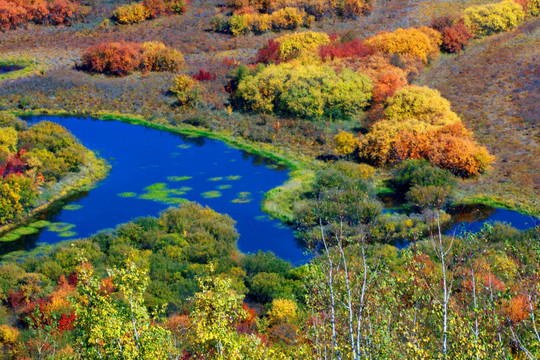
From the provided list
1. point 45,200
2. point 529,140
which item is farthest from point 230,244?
point 529,140

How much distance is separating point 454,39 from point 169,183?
43519 millimetres

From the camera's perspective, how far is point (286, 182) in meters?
45.7

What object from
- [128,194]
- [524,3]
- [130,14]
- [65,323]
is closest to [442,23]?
[524,3]

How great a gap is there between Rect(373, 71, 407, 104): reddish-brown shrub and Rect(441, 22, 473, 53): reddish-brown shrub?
59.2 ft

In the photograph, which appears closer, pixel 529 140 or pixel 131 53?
pixel 529 140

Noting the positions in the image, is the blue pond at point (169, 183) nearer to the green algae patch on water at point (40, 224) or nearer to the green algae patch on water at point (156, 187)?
the green algae patch on water at point (156, 187)

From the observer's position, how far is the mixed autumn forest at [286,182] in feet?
50.1

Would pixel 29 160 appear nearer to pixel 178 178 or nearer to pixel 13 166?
pixel 13 166

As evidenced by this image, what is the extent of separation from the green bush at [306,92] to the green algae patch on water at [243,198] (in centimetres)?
1519

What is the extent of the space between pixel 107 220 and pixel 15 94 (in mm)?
32389

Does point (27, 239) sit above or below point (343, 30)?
below

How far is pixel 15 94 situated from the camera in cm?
6569

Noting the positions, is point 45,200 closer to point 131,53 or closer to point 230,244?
point 230,244

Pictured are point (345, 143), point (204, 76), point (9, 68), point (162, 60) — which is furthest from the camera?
point (9, 68)
